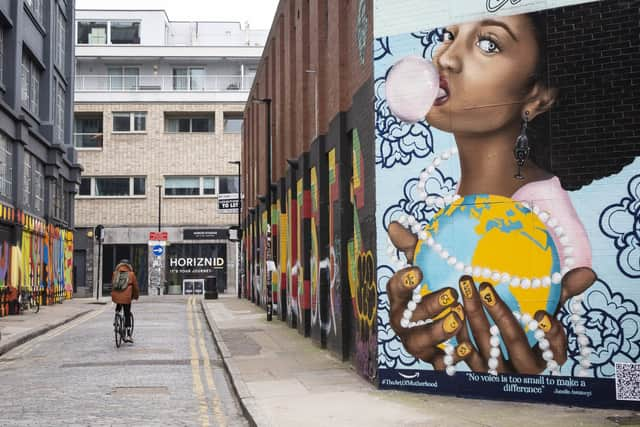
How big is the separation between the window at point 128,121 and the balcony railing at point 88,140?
4.89 feet

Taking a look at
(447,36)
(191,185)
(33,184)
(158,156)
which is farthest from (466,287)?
(158,156)

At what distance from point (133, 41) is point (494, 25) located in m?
52.9

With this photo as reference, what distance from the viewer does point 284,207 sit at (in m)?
25.5

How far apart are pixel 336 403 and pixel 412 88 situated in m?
4.63

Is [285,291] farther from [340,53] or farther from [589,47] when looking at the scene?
[589,47]

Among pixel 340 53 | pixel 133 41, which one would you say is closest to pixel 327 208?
pixel 340 53

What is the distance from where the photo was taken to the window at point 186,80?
59.4m

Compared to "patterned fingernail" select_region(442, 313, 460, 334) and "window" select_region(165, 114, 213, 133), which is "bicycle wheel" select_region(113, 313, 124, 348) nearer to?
"patterned fingernail" select_region(442, 313, 460, 334)

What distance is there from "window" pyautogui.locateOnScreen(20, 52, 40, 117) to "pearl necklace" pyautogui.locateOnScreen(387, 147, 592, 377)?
23.1m

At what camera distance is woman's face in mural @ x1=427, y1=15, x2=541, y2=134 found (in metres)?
11.0

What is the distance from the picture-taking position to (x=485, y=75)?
11.3 meters

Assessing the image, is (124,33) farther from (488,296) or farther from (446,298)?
(488,296)

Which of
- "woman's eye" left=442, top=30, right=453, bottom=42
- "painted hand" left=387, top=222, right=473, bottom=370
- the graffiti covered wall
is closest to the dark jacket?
the graffiti covered wall

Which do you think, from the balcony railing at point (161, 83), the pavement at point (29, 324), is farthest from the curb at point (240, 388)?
the balcony railing at point (161, 83)
